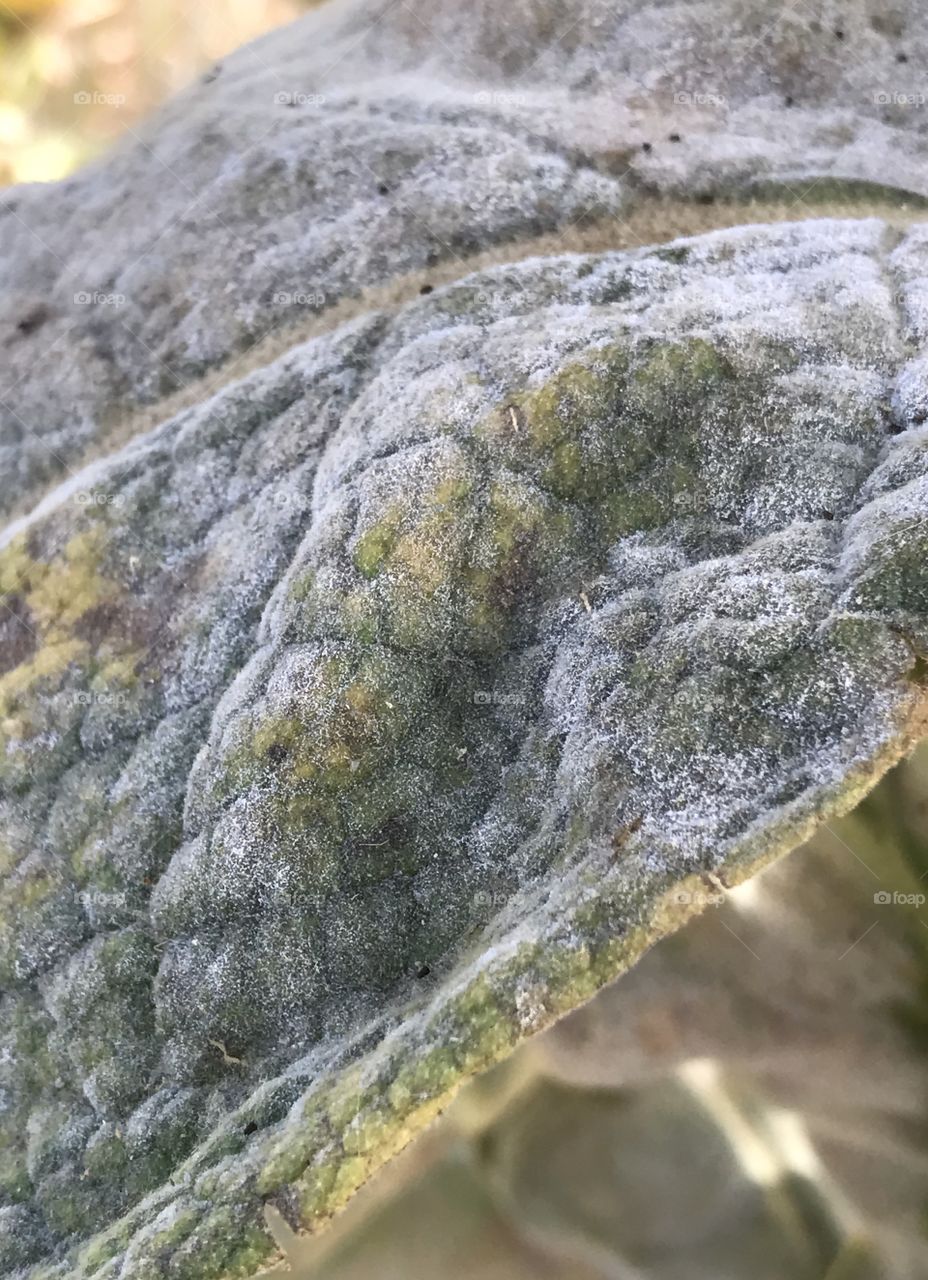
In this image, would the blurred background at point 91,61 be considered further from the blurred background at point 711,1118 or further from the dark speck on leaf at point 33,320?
the blurred background at point 711,1118

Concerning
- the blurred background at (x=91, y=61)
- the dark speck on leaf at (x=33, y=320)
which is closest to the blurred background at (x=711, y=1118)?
the dark speck on leaf at (x=33, y=320)

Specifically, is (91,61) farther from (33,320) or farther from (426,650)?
(426,650)

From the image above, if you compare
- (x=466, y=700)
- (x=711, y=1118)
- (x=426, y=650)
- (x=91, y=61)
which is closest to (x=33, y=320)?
(x=91, y=61)

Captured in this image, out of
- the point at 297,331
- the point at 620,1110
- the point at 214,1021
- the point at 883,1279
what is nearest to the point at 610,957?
the point at 620,1110

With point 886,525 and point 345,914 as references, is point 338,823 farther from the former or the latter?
point 886,525

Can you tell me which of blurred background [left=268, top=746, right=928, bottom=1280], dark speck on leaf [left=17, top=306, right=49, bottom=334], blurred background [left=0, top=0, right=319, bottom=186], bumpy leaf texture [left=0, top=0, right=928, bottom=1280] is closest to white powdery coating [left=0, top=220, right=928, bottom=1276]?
bumpy leaf texture [left=0, top=0, right=928, bottom=1280]

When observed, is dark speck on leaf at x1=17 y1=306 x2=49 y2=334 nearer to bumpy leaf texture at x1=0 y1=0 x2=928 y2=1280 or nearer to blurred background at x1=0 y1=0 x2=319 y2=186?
bumpy leaf texture at x1=0 y1=0 x2=928 y2=1280

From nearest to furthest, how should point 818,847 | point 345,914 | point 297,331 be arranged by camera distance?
point 818,847, point 345,914, point 297,331
